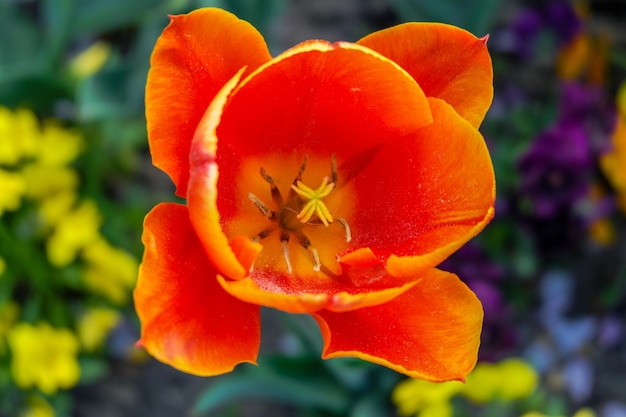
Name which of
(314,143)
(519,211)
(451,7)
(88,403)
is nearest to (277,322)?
(88,403)

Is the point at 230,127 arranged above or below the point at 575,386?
above

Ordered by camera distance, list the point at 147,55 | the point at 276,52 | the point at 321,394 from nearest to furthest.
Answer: the point at 321,394, the point at 147,55, the point at 276,52

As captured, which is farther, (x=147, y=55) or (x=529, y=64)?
(x=529, y=64)

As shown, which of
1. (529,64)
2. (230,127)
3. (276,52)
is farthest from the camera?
(529,64)

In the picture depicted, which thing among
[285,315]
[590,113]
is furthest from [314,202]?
[590,113]

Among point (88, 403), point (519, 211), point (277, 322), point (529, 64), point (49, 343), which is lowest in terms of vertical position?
point (88, 403)

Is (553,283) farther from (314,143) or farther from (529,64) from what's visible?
(314,143)

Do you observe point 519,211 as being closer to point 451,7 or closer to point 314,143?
point 451,7
